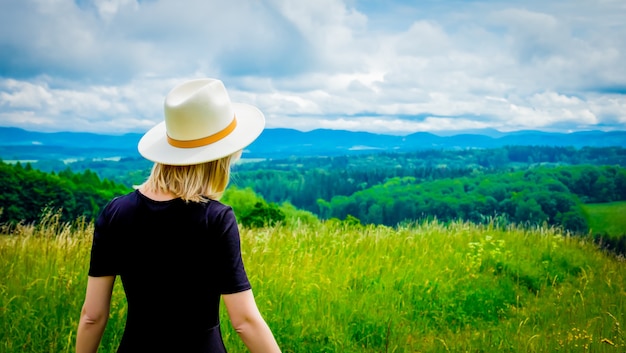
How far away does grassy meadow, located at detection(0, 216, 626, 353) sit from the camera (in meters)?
5.44

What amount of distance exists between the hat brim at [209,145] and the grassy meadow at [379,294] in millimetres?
2557

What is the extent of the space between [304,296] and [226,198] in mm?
52718

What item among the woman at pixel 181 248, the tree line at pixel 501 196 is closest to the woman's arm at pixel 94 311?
the woman at pixel 181 248

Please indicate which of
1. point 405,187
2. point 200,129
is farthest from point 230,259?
point 405,187

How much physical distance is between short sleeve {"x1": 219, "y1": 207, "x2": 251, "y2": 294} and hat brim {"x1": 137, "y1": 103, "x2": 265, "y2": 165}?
0.29 metres

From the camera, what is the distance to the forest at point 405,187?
46.2 m

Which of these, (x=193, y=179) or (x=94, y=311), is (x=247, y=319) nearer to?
(x=193, y=179)

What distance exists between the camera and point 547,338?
19.2ft

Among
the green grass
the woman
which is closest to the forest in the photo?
the woman

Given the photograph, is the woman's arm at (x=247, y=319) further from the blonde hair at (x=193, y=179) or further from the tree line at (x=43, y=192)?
the tree line at (x=43, y=192)

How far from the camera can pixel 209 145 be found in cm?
256

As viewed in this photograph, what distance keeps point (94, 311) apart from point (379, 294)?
459 cm

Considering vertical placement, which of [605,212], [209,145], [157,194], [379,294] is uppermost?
[209,145]

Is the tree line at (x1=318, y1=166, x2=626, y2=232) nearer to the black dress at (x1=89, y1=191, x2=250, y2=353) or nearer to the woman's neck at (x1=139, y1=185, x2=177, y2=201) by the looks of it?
the black dress at (x1=89, y1=191, x2=250, y2=353)
